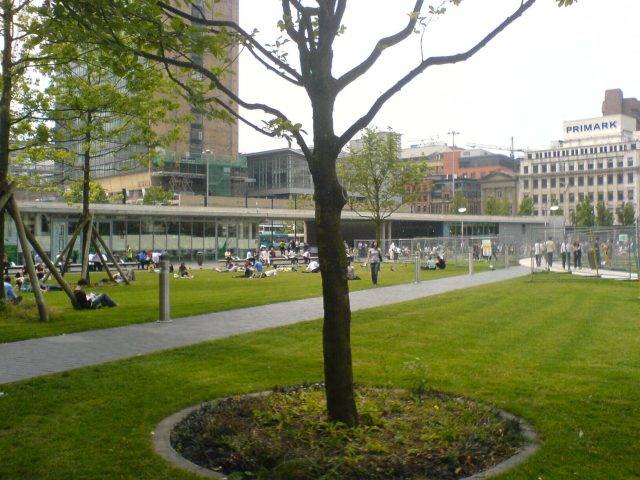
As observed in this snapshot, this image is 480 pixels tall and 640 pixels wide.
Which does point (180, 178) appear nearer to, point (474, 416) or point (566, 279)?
point (566, 279)

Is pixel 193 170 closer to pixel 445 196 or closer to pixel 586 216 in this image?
pixel 586 216

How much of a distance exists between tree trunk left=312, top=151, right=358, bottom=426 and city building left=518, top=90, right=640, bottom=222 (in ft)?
401

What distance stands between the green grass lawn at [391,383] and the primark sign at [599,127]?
126 m

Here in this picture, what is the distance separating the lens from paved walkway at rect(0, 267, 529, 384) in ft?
33.2

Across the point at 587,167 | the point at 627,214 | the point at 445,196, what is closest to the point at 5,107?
the point at 627,214

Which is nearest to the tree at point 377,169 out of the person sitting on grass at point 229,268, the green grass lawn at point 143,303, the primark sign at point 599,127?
the person sitting on grass at point 229,268

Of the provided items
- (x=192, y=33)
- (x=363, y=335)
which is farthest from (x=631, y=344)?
(x=192, y=33)

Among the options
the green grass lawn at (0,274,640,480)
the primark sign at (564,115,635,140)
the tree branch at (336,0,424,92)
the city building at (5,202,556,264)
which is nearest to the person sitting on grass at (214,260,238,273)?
the city building at (5,202,556,264)

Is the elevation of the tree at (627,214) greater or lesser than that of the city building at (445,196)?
lesser

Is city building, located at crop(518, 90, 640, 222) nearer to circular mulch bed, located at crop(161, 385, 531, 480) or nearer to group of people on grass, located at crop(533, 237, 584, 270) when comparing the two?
group of people on grass, located at crop(533, 237, 584, 270)

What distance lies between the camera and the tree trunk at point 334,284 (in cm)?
623

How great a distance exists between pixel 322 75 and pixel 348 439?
11.0 feet

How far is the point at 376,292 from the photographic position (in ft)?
75.5

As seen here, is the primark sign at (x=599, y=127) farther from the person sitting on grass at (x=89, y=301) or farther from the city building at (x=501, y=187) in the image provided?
the person sitting on grass at (x=89, y=301)
